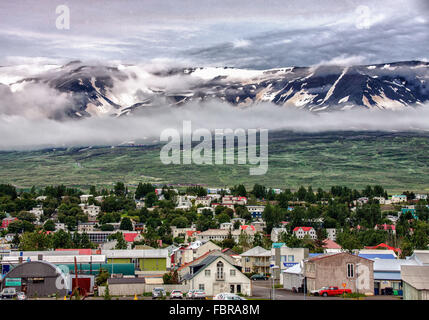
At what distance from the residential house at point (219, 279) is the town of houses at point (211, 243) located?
6 centimetres

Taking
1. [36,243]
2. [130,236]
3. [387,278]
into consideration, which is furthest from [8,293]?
[130,236]

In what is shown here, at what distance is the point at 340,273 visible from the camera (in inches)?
1649

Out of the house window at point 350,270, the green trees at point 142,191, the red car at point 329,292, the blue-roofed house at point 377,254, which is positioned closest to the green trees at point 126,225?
the green trees at point 142,191

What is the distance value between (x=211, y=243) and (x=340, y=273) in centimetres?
4001

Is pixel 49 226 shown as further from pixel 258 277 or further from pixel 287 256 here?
pixel 258 277

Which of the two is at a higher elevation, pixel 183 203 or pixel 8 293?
pixel 8 293

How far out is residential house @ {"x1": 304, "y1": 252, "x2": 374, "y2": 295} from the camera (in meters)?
41.6

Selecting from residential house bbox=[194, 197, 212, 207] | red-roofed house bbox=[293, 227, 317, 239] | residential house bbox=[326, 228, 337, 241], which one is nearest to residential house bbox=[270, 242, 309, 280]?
red-roofed house bbox=[293, 227, 317, 239]

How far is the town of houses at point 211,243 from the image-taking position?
4203 cm

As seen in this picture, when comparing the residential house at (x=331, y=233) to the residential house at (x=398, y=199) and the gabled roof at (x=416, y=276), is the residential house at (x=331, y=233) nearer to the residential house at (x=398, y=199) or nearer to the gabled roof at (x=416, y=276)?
the residential house at (x=398, y=199)
